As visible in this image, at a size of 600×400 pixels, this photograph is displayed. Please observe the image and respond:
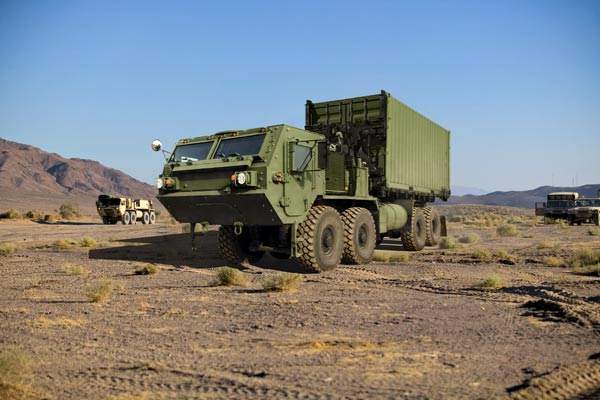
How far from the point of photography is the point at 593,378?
3.94 m

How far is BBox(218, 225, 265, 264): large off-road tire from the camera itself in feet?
39.8

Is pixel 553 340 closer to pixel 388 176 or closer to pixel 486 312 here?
pixel 486 312

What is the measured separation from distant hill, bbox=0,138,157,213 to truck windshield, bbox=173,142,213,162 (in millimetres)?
68200

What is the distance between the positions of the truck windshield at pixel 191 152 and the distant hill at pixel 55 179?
68200mm

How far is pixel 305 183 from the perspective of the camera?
35.2 ft

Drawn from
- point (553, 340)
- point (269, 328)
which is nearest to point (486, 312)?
point (553, 340)

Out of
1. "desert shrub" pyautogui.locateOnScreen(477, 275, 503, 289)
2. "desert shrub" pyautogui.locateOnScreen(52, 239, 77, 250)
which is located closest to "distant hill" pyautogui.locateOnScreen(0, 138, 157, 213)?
"desert shrub" pyautogui.locateOnScreen(52, 239, 77, 250)

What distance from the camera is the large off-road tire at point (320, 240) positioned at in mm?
10531

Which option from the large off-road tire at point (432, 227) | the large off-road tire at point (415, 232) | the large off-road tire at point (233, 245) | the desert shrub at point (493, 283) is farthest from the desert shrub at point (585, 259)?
the large off-road tire at point (233, 245)

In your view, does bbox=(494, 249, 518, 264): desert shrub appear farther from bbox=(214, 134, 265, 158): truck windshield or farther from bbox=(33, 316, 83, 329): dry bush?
bbox=(33, 316, 83, 329): dry bush

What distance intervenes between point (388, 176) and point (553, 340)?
9.11 meters

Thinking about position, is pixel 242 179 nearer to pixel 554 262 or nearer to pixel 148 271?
pixel 148 271

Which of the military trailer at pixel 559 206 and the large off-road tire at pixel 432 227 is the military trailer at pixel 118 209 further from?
the military trailer at pixel 559 206

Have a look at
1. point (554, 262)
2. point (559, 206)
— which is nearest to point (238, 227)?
point (554, 262)
